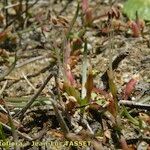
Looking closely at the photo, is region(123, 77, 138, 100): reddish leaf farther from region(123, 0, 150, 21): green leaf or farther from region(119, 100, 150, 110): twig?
region(123, 0, 150, 21): green leaf

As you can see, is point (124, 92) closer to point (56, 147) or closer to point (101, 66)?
point (101, 66)

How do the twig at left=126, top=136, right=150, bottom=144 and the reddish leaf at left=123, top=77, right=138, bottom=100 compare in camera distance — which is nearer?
the twig at left=126, top=136, right=150, bottom=144

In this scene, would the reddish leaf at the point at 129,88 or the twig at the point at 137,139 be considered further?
the reddish leaf at the point at 129,88

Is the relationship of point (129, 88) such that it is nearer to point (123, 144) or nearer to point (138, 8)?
point (123, 144)

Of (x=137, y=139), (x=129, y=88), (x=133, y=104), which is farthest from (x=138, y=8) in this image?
(x=137, y=139)

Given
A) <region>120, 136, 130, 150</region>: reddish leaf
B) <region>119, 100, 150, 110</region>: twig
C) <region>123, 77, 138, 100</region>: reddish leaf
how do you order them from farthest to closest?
<region>123, 77, 138, 100</region>: reddish leaf < <region>119, 100, 150, 110</region>: twig < <region>120, 136, 130, 150</region>: reddish leaf

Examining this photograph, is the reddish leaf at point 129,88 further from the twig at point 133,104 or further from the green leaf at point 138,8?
the green leaf at point 138,8

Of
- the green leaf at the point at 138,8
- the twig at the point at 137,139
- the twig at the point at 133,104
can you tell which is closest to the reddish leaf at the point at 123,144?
the twig at the point at 137,139

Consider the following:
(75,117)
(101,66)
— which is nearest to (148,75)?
(101,66)

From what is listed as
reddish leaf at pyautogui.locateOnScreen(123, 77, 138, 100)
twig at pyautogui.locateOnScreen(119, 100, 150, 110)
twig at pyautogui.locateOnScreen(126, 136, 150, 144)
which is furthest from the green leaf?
twig at pyautogui.locateOnScreen(126, 136, 150, 144)
